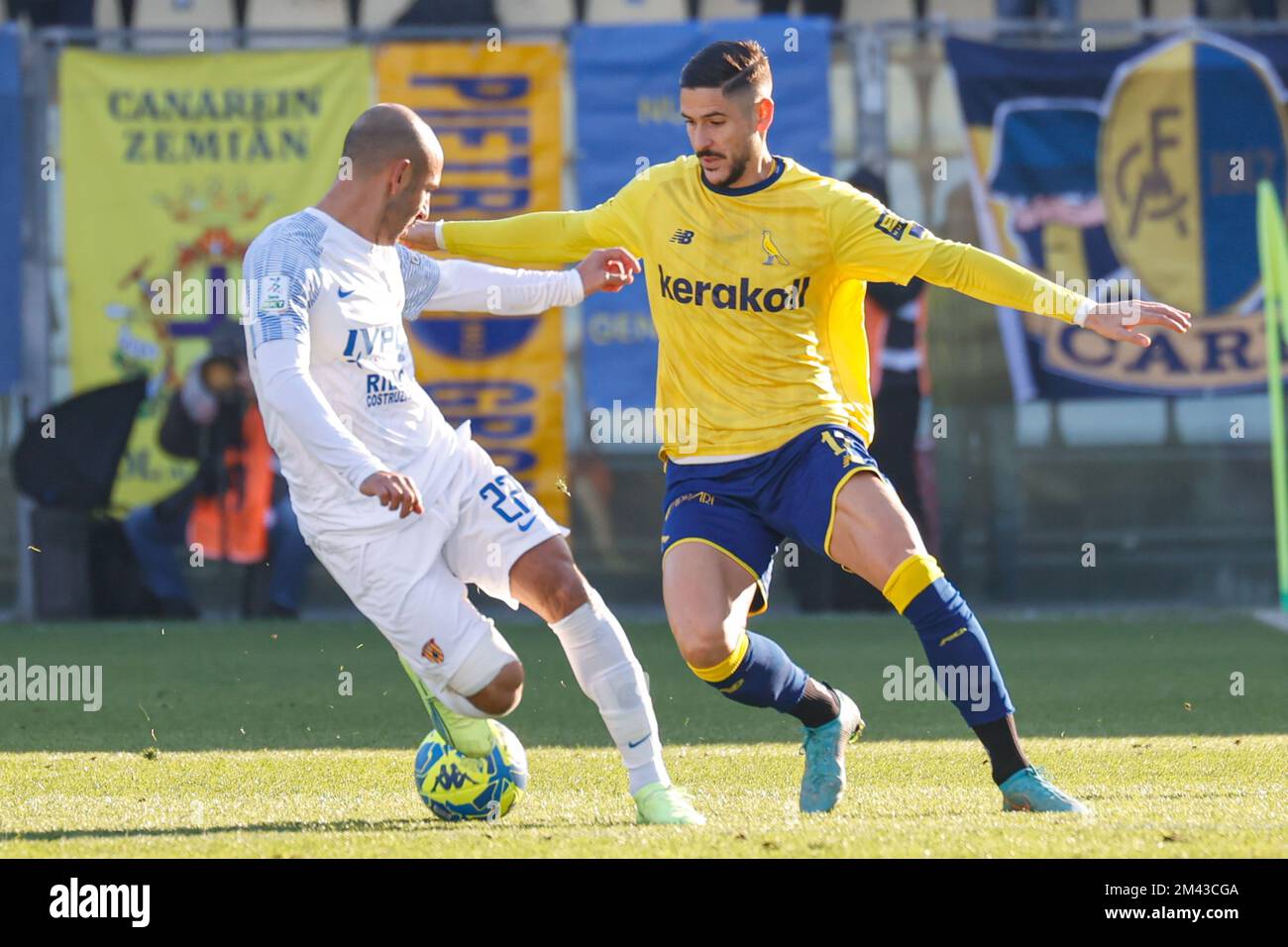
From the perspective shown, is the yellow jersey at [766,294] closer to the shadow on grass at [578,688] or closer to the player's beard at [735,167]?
the player's beard at [735,167]

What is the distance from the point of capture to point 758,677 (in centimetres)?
568

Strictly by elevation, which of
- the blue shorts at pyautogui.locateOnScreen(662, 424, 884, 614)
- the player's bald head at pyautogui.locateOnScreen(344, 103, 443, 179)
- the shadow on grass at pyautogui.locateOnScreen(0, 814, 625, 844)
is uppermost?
the player's bald head at pyautogui.locateOnScreen(344, 103, 443, 179)

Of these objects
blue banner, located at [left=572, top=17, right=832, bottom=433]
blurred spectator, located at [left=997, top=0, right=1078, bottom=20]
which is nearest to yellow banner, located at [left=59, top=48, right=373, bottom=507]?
blue banner, located at [left=572, top=17, right=832, bottom=433]

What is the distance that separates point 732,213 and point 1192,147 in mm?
7423

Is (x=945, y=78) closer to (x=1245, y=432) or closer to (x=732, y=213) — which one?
(x=1245, y=432)

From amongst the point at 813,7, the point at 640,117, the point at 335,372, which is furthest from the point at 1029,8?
the point at 335,372

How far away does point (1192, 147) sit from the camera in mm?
12359

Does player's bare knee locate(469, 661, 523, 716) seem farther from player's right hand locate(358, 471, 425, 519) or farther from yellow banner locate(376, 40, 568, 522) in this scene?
yellow banner locate(376, 40, 568, 522)

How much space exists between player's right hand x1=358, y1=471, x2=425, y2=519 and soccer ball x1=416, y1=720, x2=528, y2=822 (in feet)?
3.02

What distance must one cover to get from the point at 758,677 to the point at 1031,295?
132cm

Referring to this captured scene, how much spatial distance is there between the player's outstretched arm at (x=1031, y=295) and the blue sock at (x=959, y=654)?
800 mm

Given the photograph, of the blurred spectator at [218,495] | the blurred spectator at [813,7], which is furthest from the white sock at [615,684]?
the blurred spectator at [813,7]

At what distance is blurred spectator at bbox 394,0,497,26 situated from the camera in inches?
578

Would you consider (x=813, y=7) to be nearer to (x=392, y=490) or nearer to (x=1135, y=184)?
(x=1135, y=184)
